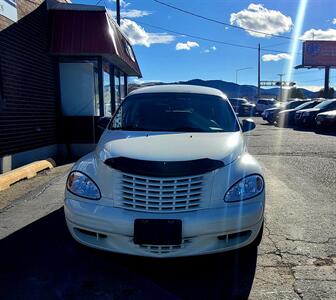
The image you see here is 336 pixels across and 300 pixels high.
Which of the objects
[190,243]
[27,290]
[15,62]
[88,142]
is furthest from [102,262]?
[88,142]

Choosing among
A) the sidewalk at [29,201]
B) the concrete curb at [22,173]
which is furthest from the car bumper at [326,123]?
the sidewalk at [29,201]

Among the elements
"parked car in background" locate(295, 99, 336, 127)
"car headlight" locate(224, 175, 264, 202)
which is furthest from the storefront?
"parked car in background" locate(295, 99, 336, 127)

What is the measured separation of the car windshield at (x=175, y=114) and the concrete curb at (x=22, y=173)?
333cm

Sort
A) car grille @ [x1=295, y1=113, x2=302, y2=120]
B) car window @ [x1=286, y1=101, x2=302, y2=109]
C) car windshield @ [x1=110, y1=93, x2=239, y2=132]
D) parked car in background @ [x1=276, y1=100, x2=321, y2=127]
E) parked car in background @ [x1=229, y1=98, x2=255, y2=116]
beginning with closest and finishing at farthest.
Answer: car windshield @ [x1=110, y1=93, x2=239, y2=132] → car grille @ [x1=295, y1=113, x2=302, y2=120] → parked car in background @ [x1=276, y1=100, x2=321, y2=127] → car window @ [x1=286, y1=101, x2=302, y2=109] → parked car in background @ [x1=229, y1=98, x2=255, y2=116]

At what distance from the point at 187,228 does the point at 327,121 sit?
17.6m

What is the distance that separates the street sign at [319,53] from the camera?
55.2m

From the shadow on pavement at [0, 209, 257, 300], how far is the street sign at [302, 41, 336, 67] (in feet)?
183

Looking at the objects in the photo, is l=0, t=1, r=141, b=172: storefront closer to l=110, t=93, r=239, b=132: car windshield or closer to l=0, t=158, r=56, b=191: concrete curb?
l=0, t=158, r=56, b=191: concrete curb

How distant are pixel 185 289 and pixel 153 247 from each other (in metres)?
0.46

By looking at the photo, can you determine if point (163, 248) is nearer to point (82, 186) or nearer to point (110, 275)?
point (110, 275)

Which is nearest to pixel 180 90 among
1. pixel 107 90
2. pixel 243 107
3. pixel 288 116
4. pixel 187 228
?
pixel 187 228

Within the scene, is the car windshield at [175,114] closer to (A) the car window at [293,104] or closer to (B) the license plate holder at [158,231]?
(B) the license plate holder at [158,231]

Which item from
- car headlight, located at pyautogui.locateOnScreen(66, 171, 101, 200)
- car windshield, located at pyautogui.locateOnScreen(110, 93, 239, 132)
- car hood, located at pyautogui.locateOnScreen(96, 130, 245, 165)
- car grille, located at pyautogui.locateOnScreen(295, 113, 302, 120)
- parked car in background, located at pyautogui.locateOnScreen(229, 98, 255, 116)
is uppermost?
car windshield, located at pyautogui.locateOnScreen(110, 93, 239, 132)

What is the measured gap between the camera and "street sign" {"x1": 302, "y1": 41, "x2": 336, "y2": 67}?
55188 millimetres
